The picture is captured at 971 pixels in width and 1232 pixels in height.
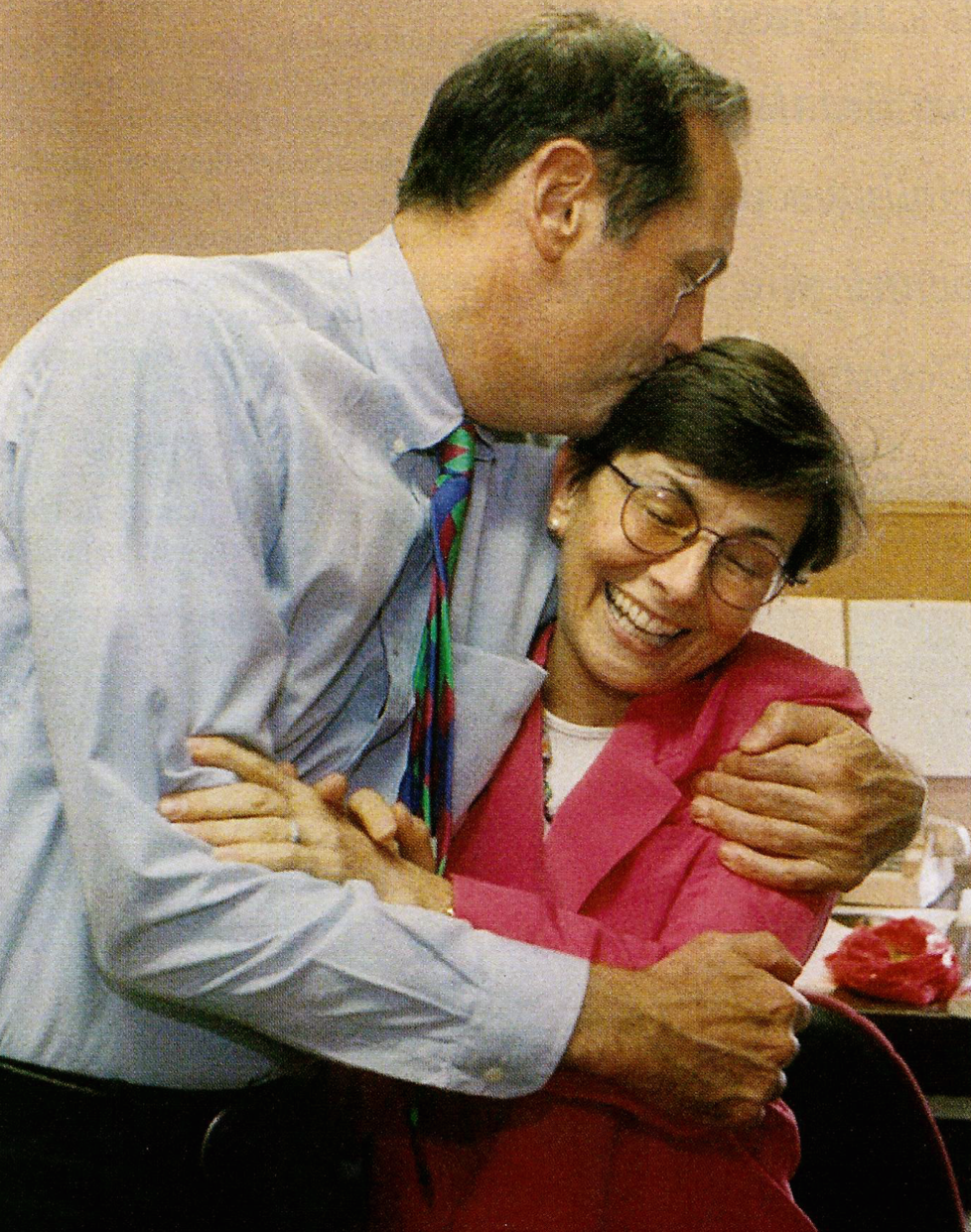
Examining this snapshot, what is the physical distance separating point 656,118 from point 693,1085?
934mm

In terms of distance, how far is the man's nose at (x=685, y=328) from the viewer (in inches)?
62.1

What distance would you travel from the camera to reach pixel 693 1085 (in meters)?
1.30

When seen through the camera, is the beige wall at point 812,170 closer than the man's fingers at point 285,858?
No

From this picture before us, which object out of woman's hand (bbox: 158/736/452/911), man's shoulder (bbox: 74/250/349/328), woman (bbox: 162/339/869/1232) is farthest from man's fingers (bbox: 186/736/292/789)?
man's shoulder (bbox: 74/250/349/328)

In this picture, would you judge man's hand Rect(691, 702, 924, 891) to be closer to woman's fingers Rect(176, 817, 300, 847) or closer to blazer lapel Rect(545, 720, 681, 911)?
blazer lapel Rect(545, 720, 681, 911)

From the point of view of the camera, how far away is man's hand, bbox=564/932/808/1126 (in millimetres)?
1268

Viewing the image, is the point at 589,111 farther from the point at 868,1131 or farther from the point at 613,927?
the point at 868,1131

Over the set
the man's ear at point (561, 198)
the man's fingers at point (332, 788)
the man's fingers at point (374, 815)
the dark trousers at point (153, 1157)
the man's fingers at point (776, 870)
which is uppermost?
the man's ear at point (561, 198)

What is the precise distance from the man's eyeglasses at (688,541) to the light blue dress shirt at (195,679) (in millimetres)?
265

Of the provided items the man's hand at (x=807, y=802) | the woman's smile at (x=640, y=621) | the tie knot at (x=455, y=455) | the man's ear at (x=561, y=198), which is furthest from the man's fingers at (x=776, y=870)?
the man's ear at (x=561, y=198)

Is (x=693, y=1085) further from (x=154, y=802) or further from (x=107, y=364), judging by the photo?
(x=107, y=364)

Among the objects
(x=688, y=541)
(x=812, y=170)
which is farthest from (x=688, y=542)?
(x=812, y=170)

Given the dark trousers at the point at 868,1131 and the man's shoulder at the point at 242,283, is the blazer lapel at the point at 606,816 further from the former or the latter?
the man's shoulder at the point at 242,283

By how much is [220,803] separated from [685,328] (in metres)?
0.77
